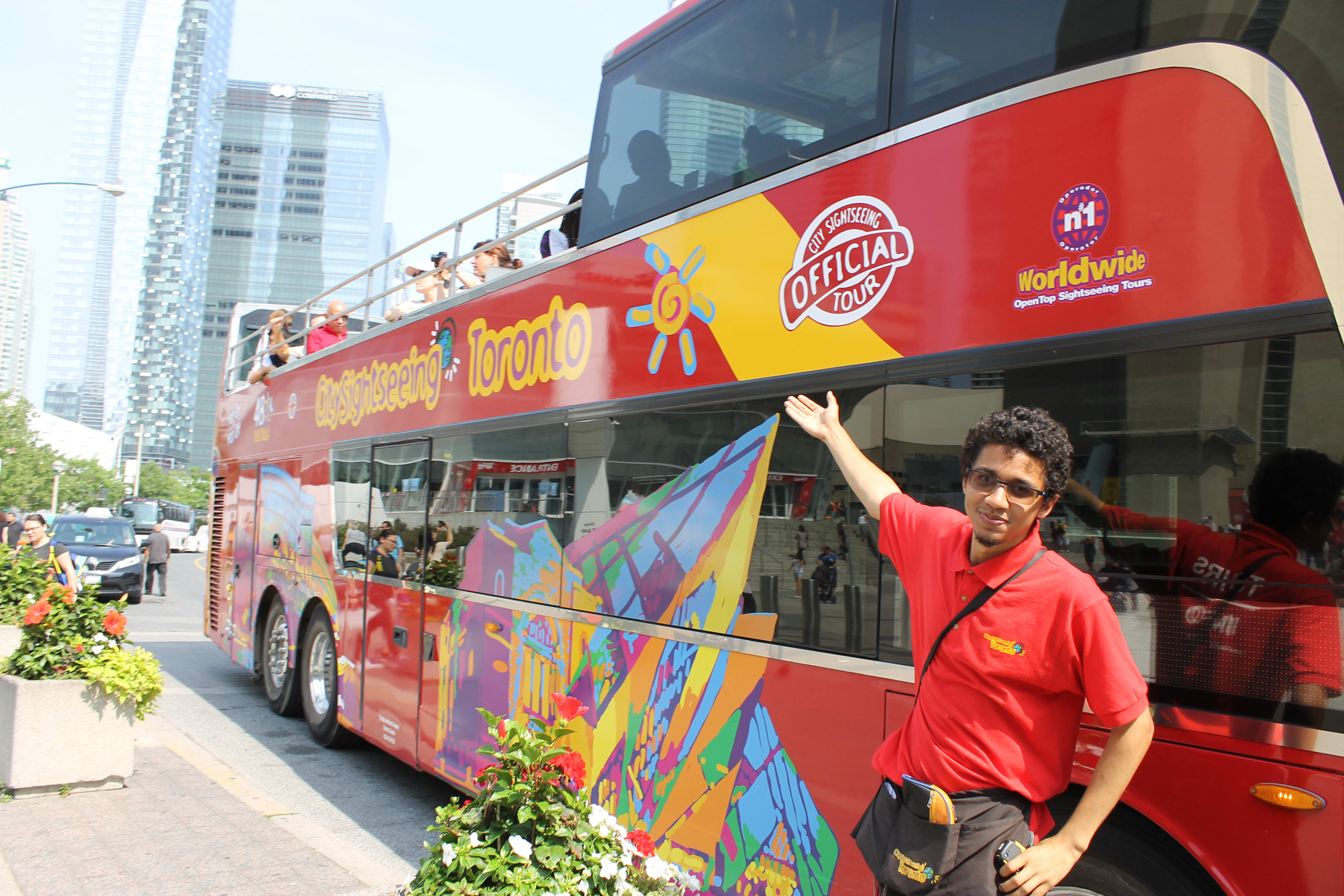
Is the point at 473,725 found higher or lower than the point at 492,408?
lower

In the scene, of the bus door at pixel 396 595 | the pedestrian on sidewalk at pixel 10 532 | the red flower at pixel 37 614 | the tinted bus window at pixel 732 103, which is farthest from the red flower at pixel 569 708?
the pedestrian on sidewalk at pixel 10 532

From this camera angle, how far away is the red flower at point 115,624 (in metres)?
6.75

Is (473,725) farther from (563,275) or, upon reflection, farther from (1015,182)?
(1015,182)

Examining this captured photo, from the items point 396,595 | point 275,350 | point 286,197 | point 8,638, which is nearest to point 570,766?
point 396,595

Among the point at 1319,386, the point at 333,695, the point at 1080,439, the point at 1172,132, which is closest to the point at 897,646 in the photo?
the point at 1080,439

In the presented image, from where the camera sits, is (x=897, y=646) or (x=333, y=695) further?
(x=333, y=695)

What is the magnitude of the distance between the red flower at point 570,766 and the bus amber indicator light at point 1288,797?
174 cm

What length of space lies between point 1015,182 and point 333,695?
24.4 feet

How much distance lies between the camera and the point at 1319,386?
7.32 ft

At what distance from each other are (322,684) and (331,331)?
3.35 meters

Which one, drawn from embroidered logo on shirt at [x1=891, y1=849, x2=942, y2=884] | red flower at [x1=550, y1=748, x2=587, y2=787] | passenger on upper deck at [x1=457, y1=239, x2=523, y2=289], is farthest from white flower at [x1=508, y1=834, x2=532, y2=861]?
passenger on upper deck at [x1=457, y1=239, x2=523, y2=289]

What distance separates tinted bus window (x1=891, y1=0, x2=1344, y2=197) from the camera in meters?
2.30

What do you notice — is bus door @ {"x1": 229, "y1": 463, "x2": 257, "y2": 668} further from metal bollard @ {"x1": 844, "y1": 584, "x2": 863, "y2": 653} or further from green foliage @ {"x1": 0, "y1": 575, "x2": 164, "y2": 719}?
metal bollard @ {"x1": 844, "y1": 584, "x2": 863, "y2": 653}

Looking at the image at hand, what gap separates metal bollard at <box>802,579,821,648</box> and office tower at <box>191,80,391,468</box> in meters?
171
